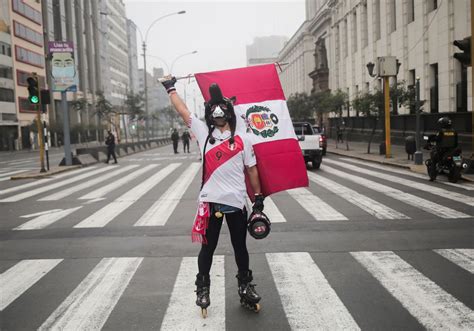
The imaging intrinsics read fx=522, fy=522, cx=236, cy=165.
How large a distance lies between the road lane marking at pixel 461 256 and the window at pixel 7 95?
61.1 metres

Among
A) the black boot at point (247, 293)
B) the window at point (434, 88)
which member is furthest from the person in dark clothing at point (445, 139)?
the window at point (434, 88)

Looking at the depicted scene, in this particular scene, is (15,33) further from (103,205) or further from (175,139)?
(103,205)

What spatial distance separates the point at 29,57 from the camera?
2625 inches

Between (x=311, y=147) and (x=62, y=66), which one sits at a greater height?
(x=62, y=66)

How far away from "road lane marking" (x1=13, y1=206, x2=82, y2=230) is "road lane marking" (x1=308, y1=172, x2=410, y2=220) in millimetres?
5807

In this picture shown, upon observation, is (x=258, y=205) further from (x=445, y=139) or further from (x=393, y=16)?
(x=393, y=16)

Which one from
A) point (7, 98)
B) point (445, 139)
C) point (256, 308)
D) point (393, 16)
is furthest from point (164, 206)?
point (7, 98)

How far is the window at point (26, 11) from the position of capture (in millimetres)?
61406

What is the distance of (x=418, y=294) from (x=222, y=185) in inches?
85.9

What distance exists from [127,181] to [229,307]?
12.6 metres

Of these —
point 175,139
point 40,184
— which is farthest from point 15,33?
point 40,184

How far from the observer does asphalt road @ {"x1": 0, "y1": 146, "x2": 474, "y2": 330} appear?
450cm

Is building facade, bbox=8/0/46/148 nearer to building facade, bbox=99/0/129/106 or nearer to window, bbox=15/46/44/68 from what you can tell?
window, bbox=15/46/44/68

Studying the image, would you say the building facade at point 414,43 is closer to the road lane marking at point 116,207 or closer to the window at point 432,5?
the window at point 432,5
